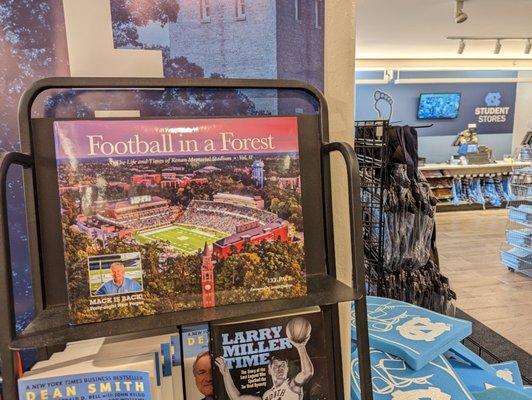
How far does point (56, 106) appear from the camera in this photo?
2.77ft

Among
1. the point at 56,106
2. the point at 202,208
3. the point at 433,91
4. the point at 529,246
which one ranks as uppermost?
the point at 433,91

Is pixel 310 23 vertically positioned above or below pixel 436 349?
above

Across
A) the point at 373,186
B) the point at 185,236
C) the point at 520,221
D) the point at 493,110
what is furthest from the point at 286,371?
the point at 493,110

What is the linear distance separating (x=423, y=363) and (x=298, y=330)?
2.21ft

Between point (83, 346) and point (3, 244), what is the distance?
26 centimetres

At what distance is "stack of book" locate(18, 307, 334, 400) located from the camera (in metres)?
0.74

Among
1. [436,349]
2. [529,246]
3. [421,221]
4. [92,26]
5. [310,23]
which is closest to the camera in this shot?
[92,26]

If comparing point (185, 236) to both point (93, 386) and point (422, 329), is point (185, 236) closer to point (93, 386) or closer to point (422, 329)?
point (93, 386)

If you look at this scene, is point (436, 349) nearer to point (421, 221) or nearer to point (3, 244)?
point (3, 244)

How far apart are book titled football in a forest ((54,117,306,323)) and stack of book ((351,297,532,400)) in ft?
2.09

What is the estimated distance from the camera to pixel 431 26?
5711mm

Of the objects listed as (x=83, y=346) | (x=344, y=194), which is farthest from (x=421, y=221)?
(x=83, y=346)

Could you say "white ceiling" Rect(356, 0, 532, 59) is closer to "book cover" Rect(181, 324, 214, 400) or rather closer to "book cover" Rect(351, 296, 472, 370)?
"book cover" Rect(351, 296, 472, 370)

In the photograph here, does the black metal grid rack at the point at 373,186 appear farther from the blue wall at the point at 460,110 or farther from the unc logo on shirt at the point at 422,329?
the blue wall at the point at 460,110
